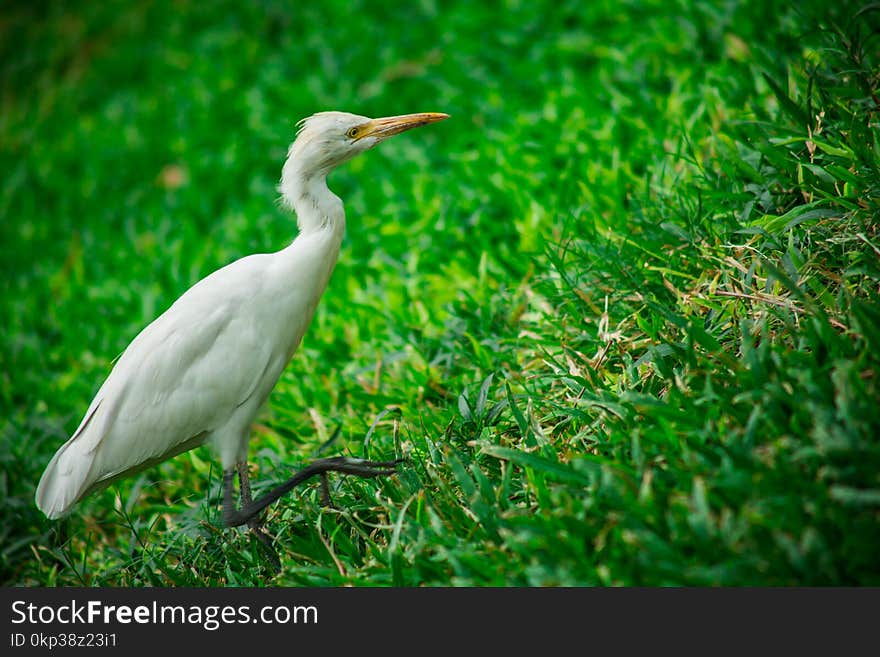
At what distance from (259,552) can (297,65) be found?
4.67m

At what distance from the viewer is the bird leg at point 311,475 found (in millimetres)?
3061

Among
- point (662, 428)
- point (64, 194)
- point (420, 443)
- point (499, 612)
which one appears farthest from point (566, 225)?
point (64, 194)

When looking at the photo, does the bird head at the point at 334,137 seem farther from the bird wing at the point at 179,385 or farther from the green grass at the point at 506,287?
the green grass at the point at 506,287

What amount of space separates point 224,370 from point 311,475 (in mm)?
497

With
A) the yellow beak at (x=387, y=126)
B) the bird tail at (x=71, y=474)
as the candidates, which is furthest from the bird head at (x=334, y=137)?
the bird tail at (x=71, y=474)

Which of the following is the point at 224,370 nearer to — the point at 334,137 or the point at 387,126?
the point at 334,137

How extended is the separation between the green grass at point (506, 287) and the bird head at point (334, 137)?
3.19 ft

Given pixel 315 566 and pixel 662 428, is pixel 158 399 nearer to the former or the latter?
pixel 315 566

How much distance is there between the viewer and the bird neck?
3199mm

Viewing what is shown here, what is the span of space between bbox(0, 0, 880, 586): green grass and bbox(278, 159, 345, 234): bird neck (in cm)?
87

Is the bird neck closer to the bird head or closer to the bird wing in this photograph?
the bird head

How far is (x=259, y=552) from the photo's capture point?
314cm

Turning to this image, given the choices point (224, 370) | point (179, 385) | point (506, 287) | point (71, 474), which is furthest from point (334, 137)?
point (71, 474)

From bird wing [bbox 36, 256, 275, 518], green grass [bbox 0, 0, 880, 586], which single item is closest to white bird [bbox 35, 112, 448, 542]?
bird wing [bbox 36, 256, 275, 518]
